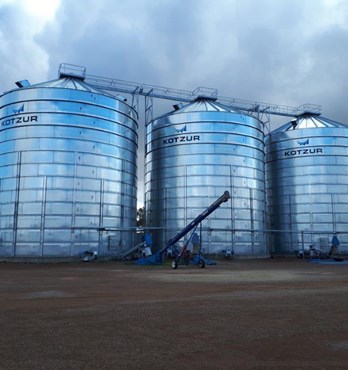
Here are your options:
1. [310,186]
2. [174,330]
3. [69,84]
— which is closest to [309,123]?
[310,186]

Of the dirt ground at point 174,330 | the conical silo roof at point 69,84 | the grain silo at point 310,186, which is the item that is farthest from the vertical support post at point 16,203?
the grain silo at point 310,186

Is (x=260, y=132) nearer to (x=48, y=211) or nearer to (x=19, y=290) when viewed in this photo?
(x=48, y=211)

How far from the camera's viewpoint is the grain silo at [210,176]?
35.8 meters

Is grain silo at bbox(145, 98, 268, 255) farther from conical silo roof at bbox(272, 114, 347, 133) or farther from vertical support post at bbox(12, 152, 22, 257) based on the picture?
vertical support post at bbox(12, 152, 22, 257)

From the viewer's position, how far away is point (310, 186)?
137 feet

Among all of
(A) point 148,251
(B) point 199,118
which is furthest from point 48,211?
(B) point 199,118

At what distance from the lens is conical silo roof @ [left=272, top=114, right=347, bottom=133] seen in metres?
43.8

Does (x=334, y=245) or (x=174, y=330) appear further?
(x=334, y=245)

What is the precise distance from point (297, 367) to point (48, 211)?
2705 cm

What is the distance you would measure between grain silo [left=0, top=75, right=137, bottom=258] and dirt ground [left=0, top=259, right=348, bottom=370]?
1740 cm

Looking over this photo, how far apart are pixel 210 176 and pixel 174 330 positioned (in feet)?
94.5

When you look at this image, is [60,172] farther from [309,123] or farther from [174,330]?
[309,123]

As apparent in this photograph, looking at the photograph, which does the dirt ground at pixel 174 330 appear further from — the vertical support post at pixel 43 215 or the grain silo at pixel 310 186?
the grain silo at pixel 310 186

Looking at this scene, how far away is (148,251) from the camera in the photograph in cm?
3119
